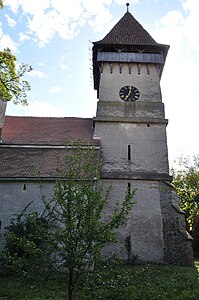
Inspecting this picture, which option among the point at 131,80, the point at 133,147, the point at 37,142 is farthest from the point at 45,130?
the point at 131,80

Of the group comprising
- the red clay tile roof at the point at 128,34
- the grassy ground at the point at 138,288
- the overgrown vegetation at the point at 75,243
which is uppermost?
the red clay tile roof at the point at 128,34

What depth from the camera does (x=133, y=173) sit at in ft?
47.5

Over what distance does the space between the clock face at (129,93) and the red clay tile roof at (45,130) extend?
8.50ft

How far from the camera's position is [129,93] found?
1692cm

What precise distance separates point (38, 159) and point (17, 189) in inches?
74.3

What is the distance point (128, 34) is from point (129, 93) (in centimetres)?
458

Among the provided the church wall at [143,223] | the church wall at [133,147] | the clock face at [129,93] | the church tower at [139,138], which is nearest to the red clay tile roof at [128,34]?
the church tower at [139,138]

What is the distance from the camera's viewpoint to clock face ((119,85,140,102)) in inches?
663

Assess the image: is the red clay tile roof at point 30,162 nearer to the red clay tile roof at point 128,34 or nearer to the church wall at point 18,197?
the church wall at point 18,197

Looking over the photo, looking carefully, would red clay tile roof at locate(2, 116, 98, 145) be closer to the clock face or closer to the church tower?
the church tower

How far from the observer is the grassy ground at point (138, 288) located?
7906mm

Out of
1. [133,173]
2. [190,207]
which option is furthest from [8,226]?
[190,207]

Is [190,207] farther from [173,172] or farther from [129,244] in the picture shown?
[129,244]

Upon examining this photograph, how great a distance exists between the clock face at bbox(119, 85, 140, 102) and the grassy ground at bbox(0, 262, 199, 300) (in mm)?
9712
